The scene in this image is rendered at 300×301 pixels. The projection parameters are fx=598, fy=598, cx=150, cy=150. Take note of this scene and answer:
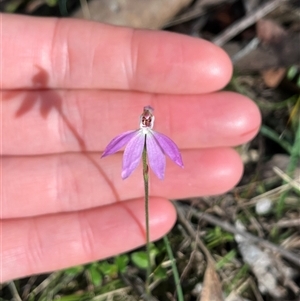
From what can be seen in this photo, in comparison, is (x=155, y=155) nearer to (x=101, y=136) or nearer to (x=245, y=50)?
(x=101, y=136)

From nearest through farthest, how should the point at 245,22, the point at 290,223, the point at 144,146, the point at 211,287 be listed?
the point at 144,146 < the point at 211,287 < the point at 290,223 < the point at 245,22

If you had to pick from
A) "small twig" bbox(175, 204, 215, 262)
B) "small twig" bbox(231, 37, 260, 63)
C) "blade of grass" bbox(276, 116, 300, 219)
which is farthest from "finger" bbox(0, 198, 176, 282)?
"small twig" bbox(231, 37, 260, 63)

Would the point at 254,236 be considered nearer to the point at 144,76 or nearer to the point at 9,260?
the point at 144,76

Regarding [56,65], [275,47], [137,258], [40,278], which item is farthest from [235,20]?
[40,278]

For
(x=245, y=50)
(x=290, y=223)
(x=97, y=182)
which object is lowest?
(x=290, y=223)

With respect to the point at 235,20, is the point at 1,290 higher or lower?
lower

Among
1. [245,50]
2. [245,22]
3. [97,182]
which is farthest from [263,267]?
[245,22]

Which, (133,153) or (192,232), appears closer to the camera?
(133,153)
